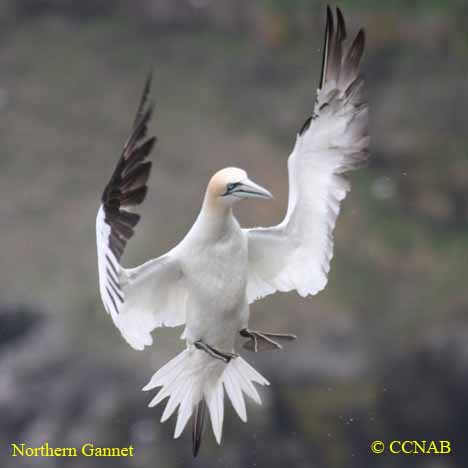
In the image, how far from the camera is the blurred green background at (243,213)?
17.7 ft

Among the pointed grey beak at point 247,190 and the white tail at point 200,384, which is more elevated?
the pointed grey beak at point 247,190

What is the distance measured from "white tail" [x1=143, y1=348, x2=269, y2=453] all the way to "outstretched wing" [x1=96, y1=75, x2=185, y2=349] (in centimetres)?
18

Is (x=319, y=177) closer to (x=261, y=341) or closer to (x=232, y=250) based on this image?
(x=232, y=250)

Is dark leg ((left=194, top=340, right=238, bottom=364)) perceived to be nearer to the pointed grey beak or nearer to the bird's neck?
the bird's neck

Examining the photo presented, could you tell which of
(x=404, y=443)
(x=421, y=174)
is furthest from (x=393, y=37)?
(x=404, y=443)

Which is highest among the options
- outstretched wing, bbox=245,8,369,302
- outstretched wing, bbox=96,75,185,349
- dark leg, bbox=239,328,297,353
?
outstretched wing, bbox=245,8,369,302

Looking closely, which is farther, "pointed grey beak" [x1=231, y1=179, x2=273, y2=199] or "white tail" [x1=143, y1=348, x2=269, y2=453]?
"white tail" [x1=143, y1=348, x2=269, y2=453]

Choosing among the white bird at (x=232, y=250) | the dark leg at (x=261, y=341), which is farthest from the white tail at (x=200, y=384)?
the dark leg at (x=261, y=341)

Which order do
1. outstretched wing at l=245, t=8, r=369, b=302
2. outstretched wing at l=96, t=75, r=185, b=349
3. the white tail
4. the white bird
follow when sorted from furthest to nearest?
1. the white tail
2. outstretched wing at l=245, t=8, r=369, b=302
3. the white bird
4. outstretched wing at l=96, t=75, r=185, b=349

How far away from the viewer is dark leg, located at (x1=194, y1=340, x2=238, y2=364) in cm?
297

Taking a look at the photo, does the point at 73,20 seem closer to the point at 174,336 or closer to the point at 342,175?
the point at 174,336

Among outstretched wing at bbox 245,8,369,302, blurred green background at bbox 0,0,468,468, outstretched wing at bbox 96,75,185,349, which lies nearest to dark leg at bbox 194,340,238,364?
outstretched wing at bbox 96,75,185,349

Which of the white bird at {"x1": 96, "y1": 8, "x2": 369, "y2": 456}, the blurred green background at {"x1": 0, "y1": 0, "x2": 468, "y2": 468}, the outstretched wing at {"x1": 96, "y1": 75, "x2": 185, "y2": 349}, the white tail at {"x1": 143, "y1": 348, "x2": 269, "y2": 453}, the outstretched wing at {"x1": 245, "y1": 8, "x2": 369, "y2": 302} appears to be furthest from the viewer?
the blurred green background at {"x1": 0, "y1": 0, "x2": 468, "y2": 468}

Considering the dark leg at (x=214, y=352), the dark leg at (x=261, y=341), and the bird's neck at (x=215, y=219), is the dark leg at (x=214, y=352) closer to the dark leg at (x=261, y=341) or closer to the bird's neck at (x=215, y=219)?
the dark leg at (x=261, y=341)
